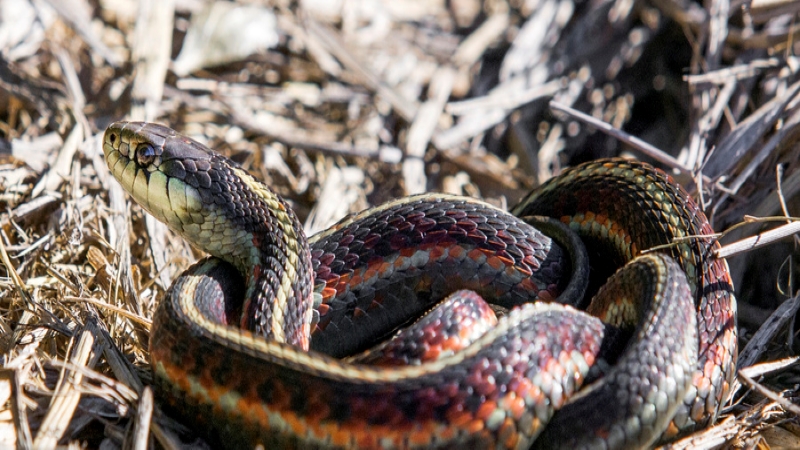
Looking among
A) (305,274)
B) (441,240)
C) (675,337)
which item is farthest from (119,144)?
(675,337)

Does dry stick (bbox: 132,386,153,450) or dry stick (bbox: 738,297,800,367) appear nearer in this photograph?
dry stick (bbox: 132,386,153,450)

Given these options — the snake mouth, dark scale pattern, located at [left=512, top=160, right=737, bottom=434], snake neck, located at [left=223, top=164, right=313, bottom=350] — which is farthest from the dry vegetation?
snake neck, located at [left=223, top=164, right=313, bottom=350]

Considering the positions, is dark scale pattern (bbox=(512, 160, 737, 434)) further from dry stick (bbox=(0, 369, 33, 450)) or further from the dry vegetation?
dry stick (bbox=(0, 369, 33, 450))

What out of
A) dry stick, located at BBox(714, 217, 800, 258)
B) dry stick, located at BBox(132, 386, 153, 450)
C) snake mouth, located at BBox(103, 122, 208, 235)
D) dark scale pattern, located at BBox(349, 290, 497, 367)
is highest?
snake mouth, located at BBox(103, 122, 208, 235)

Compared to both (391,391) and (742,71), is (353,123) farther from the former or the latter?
(391,391)

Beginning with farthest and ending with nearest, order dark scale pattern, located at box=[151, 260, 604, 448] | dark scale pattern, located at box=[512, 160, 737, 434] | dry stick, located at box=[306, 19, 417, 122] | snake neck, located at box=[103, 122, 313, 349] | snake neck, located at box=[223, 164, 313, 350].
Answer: dry stick, located at box=[306, 19, 417, 122] → snake neck, located at box=[103, 122, 313, 349] → snake neck, located at box=[223, 164, 313, 350] → dark scale pattern, located at box=[512, 160, 737, 434] → dark scale pattern, located at box=[151, 260, 604, 448]

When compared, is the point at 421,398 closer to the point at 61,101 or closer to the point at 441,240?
the point at 441,240

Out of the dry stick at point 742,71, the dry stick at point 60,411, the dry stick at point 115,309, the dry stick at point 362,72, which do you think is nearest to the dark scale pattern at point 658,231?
the dry stick at point 742,71

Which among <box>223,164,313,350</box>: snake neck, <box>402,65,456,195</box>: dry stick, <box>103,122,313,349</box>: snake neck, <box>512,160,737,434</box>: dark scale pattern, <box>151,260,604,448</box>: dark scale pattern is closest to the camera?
<box>151,260,604,448</box>: dark scale pattern
